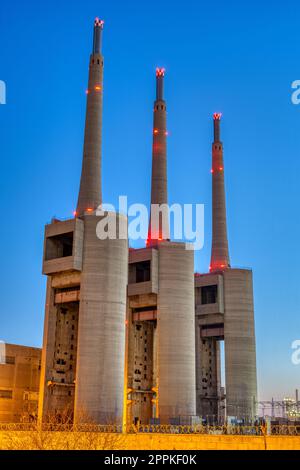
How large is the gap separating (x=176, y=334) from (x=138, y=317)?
841cm

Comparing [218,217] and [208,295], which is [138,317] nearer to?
[208,295]

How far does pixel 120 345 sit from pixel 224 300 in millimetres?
26453

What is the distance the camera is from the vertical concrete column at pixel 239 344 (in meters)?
86.1

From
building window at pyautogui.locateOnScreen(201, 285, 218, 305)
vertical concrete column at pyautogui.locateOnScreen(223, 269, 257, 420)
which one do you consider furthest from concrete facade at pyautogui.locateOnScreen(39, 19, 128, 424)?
building window at pyautogui.locateOnScreen(201, 285, 218, 305)

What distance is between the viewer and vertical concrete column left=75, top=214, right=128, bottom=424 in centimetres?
6525

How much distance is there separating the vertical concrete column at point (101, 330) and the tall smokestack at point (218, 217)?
27613mm

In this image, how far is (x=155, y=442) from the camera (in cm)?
4444

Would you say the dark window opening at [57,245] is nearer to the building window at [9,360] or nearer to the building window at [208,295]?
the building window at [9,360]

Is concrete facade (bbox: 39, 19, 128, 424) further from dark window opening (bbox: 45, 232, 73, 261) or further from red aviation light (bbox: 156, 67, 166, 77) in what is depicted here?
red aviation light (bbox: 156, 67, 166, 77)

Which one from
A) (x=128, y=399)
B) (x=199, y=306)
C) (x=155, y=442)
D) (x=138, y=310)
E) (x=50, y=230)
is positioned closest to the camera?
(x=155, y=442)

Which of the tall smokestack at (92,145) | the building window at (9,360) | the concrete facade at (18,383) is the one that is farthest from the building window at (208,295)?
the building window at (9,360)
